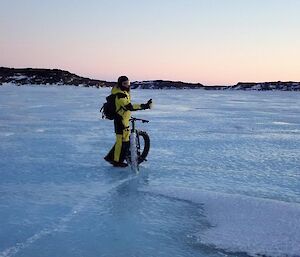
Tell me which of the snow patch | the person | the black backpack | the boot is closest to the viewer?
the snow patch

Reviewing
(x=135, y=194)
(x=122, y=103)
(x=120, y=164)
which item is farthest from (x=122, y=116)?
(x=135, y=194)

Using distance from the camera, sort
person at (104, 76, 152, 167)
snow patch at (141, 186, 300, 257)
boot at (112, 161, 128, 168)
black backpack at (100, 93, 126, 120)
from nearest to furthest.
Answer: snow patch at (141, 186, 300, 257) < person at (104, 76, 152, 167) < black backpack at (100, 93, 126, 120) < boot at (112, 161, 128, 168)

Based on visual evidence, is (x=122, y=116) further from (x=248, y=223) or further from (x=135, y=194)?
(x=248, y=223)

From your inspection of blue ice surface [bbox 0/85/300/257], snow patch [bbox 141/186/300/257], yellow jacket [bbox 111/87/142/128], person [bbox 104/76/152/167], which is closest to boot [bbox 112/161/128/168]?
person [bbox 104/76/152/167]

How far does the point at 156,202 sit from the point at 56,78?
148803 millimetres

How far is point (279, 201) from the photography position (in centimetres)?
617

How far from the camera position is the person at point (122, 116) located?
7.88 metres

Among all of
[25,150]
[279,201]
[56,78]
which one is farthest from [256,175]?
[56,78]

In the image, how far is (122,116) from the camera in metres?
8.07

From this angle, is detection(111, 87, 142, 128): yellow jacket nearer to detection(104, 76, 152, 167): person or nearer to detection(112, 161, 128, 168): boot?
detection(104, 76, 152, 167): person

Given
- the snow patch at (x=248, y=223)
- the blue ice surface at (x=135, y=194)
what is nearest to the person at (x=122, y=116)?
the blue ice surface at (x=135, y=194)

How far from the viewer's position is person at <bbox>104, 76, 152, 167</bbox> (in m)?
7.88

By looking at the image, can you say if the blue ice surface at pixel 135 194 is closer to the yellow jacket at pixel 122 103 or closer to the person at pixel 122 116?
the person at pixel 122 116

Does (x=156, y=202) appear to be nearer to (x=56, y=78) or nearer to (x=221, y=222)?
(x=221, y=222)
